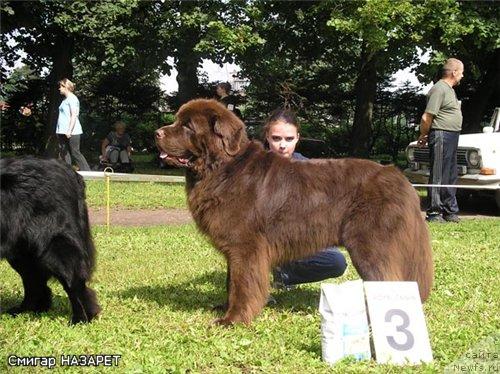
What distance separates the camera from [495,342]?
3.89 meters

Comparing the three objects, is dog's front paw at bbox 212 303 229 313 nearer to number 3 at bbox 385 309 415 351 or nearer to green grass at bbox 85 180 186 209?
number 3 at bbox 385 309 415 351

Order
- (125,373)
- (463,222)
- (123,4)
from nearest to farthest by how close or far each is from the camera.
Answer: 1. (125,373)
2. (463,222)
3. (123,4)

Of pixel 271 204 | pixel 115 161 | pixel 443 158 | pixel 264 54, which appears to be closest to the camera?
pixel 271 204

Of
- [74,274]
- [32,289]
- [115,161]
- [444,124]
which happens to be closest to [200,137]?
[74,274]

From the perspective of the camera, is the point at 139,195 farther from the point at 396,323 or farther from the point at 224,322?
the point at 396,323

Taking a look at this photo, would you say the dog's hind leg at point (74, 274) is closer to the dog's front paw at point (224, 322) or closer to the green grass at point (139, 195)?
the dog's front paw at point (224, 322)

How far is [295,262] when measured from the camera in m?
4.85

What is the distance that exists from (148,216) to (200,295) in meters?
5.19

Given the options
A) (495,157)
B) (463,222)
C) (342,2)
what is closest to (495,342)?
(463,222)

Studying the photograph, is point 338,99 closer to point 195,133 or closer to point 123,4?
point 123,4

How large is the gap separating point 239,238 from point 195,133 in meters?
0.78

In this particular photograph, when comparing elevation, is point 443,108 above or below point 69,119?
above

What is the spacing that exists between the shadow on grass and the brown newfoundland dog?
71cm

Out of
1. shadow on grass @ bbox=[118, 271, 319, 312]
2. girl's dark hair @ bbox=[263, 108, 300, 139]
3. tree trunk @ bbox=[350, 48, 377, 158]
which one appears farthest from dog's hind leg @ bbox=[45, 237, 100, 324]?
tree trunk @ bbox=[350, 48, 377, 158]
